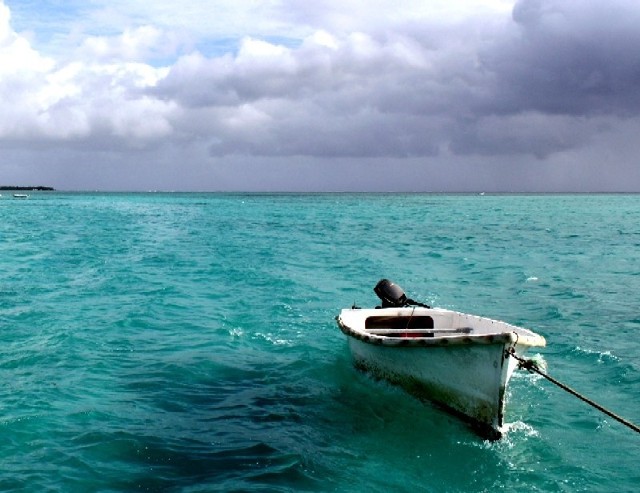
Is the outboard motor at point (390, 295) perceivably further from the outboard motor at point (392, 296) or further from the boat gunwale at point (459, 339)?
the boat gunwale at point (459, 339)

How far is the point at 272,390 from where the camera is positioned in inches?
561

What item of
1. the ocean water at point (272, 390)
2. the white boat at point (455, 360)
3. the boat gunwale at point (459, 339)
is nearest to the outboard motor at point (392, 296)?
the white boat at point (455, 360)

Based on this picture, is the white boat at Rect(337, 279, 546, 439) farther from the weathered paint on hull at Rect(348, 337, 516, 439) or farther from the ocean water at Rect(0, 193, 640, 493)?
the ocean water at Rect(0, 193, 640, 493)

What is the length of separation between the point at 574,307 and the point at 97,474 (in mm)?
19115

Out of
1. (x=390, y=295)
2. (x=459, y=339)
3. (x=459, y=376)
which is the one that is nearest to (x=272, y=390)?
(x=459, y=376)

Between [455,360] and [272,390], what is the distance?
15.2 ft

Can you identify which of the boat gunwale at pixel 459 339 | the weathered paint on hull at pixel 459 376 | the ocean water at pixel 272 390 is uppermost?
the boat gunwale at pixel 459 339

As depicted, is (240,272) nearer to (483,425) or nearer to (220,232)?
(483,425)

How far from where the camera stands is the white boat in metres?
11.2

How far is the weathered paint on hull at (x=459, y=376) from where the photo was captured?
442 inches

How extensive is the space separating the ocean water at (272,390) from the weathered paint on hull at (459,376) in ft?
1.10

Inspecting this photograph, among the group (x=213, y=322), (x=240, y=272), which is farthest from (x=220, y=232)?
(x=213, y=322)

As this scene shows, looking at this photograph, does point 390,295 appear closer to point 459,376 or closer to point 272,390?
point 272,390

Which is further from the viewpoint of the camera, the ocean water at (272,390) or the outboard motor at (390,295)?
the outboard motor at (390,295)
